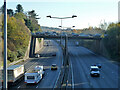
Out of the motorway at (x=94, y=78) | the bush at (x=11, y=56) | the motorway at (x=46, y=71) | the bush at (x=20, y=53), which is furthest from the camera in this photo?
the bush at (x=20, y=53)

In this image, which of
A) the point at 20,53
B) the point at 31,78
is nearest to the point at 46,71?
the point at 31,78

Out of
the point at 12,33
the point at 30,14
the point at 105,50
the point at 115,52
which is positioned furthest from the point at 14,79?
the point at 30,14

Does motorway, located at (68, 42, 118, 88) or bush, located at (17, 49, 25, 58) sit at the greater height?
bush, located at (17, 49, 25, 58)

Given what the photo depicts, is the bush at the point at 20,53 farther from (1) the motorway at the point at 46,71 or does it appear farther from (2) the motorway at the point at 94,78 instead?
(2) the motorway at the point at 94,78

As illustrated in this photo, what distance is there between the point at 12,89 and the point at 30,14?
96.3m

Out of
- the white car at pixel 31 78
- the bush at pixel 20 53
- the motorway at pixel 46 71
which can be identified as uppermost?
the bush at pixel 20 53

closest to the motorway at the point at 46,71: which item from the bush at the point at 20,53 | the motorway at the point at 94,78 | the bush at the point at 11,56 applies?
the bush at the point at 20,53

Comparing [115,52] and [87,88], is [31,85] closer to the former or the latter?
[87,88]

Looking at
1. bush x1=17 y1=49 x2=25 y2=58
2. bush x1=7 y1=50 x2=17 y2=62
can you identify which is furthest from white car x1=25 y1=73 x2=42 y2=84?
bush x1=17 y1=49 x2=25 y2=58

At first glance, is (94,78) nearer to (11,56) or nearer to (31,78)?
(31,78)

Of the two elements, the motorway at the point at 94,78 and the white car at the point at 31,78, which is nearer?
the motorway at the point at 94,78

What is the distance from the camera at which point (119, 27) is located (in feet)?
212

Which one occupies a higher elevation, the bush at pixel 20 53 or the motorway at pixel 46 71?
the bush at pixel 20 53

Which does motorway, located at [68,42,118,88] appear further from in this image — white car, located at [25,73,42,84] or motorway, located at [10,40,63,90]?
white car, located at [25,73,42,84]
